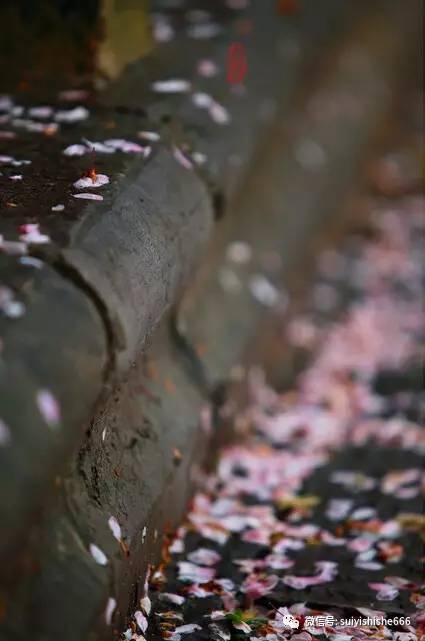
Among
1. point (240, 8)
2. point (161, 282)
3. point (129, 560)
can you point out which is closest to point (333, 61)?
point (240, 8)

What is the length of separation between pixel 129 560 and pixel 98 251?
88cm

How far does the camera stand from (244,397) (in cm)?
456

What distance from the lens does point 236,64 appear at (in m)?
4.84

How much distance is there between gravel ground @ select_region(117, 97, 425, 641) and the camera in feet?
9.89

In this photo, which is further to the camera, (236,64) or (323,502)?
(236,64)

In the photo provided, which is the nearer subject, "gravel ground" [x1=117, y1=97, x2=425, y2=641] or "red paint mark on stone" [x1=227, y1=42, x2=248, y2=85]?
"gravel ground" [x1=117, y1=97, x2=425, y2=641]

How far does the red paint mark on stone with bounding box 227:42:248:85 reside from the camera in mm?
4738

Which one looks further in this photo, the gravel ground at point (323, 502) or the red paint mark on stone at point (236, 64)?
the red paint mark on stone at point (236, 64)

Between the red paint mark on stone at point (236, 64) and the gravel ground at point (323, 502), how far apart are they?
1.34 metres

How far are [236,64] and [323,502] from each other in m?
2.18

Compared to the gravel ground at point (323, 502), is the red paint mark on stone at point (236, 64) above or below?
above

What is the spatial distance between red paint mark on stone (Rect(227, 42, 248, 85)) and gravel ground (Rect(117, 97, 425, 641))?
52.8 inches

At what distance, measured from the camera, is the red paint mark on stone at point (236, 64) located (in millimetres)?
4738

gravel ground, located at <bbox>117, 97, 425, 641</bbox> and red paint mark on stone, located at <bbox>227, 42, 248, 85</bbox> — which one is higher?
red paint mark on stone, located at <bbox>227, 42, 248, 85</bbox>
